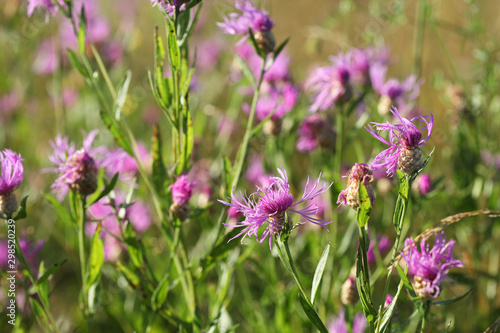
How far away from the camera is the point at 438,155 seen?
2.31 metres

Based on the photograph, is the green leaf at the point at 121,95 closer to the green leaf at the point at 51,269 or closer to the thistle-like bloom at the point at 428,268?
the green leaf at the point at 51,269

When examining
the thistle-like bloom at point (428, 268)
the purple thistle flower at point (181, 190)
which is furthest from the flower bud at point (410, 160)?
the purple thistle flower at point (181, 190)

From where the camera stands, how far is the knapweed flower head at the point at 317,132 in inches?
56.4

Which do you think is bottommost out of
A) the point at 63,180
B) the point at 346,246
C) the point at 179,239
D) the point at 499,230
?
the point at 499,230

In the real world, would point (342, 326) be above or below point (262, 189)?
below

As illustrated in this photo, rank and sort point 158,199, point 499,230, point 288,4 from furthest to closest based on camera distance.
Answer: point 288,4 < point 499,230 < point 158,199

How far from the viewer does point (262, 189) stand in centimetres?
82

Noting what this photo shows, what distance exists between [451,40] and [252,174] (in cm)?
146

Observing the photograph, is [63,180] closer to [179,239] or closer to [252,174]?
[179,239]

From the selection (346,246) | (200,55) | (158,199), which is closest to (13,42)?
(200,55)

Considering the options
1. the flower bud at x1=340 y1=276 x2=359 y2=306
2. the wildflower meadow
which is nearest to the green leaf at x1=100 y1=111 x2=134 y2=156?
the wildflower meadow

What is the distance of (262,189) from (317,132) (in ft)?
2.16

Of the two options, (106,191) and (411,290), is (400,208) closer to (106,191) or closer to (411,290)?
(411,290)

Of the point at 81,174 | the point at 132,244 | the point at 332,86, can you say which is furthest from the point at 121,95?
the point at 332,86
